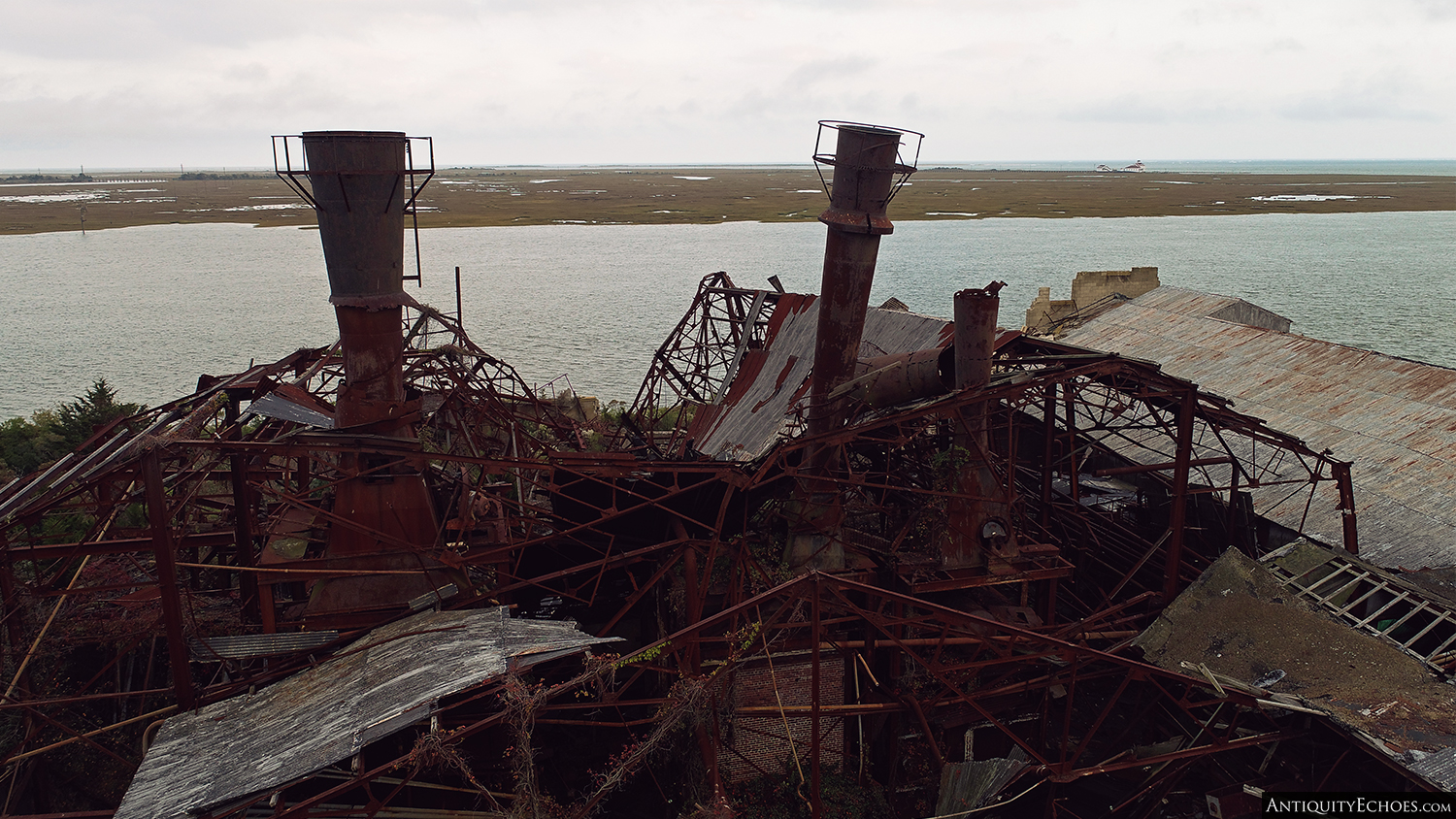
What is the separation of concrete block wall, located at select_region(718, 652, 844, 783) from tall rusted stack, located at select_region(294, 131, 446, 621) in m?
5.50

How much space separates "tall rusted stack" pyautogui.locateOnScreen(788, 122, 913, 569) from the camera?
1370 cm

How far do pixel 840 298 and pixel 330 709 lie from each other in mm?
9042

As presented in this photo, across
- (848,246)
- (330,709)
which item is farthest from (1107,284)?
(330,709)

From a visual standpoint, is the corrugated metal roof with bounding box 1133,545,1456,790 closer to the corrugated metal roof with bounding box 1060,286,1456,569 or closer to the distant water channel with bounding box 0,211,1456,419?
the corrugated metal roof with bounding box 1060,286,1456,569

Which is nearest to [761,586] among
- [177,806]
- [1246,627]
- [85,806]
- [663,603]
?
[663,603]

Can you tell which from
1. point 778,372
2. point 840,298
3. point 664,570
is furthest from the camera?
point 778,372

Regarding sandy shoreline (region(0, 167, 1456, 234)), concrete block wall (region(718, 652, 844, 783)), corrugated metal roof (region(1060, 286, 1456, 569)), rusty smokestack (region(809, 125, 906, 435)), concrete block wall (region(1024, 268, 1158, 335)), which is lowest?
concrete block wall (region(718, 652, 844, 783))

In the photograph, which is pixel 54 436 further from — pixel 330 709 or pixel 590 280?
pixel 590 280

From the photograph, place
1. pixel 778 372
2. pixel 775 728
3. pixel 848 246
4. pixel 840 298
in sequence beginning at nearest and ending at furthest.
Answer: pixel 848 246, pixel 840 298, pixel 775 728, pixel 778 372

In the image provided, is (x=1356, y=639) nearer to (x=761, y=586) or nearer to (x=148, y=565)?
(x=761, y=586)

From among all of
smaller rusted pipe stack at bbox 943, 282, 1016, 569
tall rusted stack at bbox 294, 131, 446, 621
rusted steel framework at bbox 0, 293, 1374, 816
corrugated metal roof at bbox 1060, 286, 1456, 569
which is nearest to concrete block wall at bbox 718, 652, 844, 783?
rusted steel framework at bbox 0, 293, 1374, 816

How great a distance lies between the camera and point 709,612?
1541 cm

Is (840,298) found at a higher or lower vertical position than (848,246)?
→ lower

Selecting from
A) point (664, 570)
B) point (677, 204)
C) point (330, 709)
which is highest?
point (677, 204)
